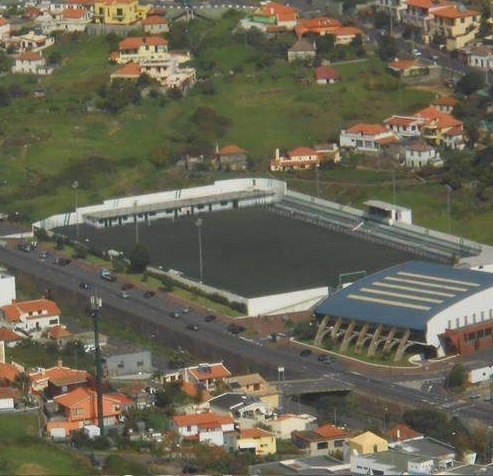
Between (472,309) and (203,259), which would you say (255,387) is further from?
(203,259)

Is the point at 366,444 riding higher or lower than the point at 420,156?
higher

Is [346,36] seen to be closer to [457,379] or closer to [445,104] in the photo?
[445,104]

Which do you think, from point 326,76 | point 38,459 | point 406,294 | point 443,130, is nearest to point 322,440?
point 38,459

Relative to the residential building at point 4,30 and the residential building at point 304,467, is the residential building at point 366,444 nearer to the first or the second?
the residential building at point 304,467

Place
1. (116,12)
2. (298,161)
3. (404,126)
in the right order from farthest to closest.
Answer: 1. (116,12)
2. (404,126)
3. (298,161)

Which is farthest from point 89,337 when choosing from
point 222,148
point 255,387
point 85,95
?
point 85,95

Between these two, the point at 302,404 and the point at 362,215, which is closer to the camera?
the point at 302,404
